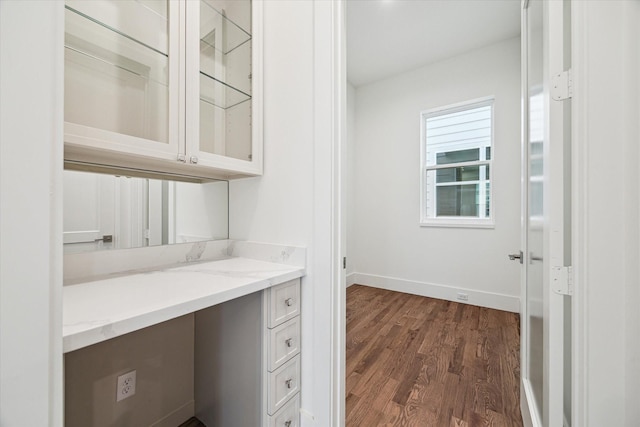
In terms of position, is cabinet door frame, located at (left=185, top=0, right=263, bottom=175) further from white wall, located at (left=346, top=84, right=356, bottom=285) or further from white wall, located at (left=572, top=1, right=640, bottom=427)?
white wall, located at (left=346, top=84, right=356, bottom=285)

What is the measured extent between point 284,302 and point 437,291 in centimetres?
265

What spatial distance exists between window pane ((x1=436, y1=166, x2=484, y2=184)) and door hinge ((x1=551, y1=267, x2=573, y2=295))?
2541mm

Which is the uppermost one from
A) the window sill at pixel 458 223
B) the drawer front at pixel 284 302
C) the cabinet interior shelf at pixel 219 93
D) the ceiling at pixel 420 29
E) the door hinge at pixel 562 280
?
the ceiling at pixel 420 29

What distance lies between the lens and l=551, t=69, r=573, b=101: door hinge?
0.80m

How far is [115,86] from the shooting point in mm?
1035

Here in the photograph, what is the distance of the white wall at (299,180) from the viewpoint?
3.91 ft

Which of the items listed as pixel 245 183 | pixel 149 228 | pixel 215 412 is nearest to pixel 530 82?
pixel 245 183

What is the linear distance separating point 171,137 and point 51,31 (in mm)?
594

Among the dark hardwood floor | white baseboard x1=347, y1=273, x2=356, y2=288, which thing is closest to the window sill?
the dark hardwood floor

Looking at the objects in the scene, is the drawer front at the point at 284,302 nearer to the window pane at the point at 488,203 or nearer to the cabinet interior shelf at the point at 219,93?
the cabinet interior shelf at the point at 219,93

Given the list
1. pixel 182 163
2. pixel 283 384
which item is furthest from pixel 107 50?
pixel 283 384

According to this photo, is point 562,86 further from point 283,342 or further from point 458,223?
point 458,223

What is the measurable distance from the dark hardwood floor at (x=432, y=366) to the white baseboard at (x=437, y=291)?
9 centimetres

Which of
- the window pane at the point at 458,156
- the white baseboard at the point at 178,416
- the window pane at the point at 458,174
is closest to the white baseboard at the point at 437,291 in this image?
the window pane at the point at 458,174
